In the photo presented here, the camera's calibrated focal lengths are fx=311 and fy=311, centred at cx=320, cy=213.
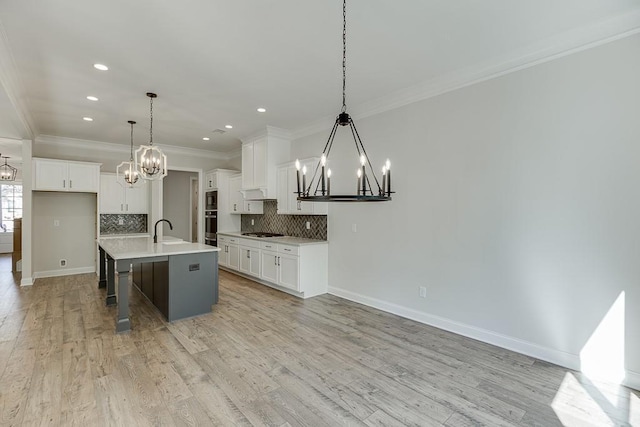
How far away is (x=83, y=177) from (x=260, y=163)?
3540 mm

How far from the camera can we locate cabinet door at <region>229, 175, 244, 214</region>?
700cm

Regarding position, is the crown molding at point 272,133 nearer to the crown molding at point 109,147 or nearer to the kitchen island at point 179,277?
the crown molding at point 109,147

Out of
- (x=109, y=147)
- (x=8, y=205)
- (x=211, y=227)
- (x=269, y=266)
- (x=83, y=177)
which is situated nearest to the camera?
(x=269, y=266)

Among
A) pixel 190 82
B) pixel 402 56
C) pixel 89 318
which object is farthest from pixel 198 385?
pixel 402 56

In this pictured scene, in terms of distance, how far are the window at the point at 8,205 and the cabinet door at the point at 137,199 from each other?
19.3 ft

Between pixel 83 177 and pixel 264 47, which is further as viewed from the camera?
pixel 83 177

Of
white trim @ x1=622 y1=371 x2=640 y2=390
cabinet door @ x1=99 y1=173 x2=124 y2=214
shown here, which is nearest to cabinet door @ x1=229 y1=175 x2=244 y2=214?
cabinet door @ x1=99 y1=173 x2=124 y2=214

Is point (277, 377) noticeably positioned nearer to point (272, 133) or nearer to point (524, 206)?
point (524, 206)

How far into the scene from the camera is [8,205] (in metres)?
9.71

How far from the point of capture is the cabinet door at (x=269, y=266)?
5.20 metres

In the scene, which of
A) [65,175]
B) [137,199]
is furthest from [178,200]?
[65,175]

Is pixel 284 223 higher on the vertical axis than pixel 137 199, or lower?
lower

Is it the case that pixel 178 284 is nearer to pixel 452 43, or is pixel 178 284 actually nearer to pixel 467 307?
pixel 467 307

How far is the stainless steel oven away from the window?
6.94 meters
